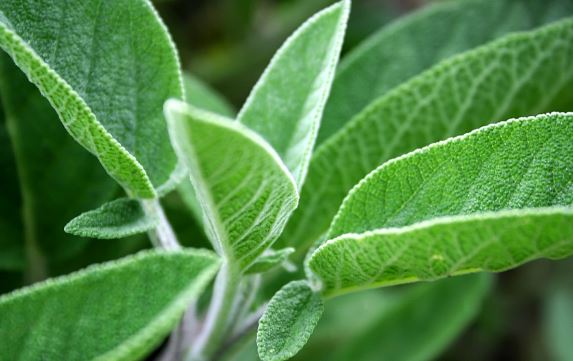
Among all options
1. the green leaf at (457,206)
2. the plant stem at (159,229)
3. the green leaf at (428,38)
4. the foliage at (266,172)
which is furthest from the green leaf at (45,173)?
the green leaf at (457,206)

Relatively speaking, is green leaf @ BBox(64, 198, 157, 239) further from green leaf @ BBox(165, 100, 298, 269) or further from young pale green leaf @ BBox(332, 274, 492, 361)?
young pale green leaf @ BBox(332, 274, 492, 361)

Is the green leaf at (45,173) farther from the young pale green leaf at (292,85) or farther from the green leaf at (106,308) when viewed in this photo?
the green leaf at (106,308)

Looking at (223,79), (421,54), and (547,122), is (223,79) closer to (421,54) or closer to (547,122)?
(421,54)

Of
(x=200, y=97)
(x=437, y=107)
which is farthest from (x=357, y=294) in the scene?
(x=437, y=107)

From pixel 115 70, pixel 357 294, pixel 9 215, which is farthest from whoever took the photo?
pixel 357 294

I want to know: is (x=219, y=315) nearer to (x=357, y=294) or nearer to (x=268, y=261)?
(x=268, y=261)

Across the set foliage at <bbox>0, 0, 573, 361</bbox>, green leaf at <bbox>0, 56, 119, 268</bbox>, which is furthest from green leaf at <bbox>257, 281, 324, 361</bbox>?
green leaf at <bbox>0, 56, 119, 268</bbox>
